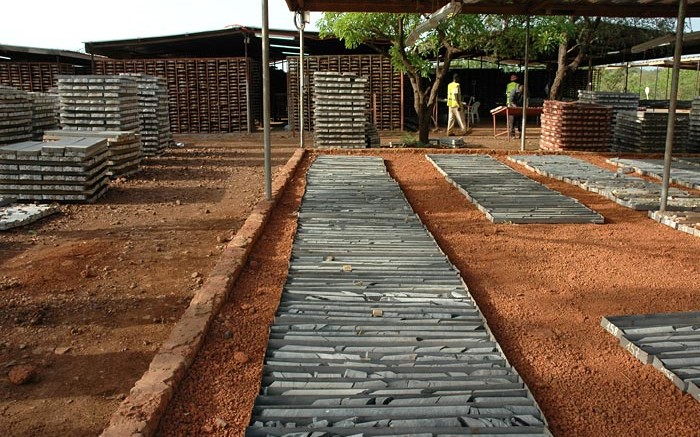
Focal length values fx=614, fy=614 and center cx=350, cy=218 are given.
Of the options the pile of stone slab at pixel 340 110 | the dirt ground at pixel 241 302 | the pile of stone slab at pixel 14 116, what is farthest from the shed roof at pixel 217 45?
the dirt ground at pixel 241 302

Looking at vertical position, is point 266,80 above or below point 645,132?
above

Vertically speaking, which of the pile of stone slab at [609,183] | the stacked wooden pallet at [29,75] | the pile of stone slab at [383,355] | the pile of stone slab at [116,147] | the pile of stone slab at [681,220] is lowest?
the pile of stone slab at [383,355]

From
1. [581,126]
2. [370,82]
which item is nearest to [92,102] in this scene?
[581,126]

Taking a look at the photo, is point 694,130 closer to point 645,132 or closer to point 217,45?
point 645,132

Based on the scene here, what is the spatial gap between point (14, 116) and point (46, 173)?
12.1 ft

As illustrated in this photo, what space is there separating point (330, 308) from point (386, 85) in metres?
18.6

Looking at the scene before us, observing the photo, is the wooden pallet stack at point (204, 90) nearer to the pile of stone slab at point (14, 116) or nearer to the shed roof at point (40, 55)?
the shed roof at point (40, 55)

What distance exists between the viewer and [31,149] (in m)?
8.70

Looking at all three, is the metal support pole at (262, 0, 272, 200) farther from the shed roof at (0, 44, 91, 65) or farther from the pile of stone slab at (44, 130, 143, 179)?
the shed roof at (0, 44, 91, 65)

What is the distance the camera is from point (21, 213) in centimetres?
755

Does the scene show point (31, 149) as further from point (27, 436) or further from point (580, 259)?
point (580, 259)

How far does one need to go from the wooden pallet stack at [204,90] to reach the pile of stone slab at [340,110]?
21.5 ft

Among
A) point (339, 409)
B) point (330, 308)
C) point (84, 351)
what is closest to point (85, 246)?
point (84, 351)

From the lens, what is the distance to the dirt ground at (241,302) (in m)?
3.21
